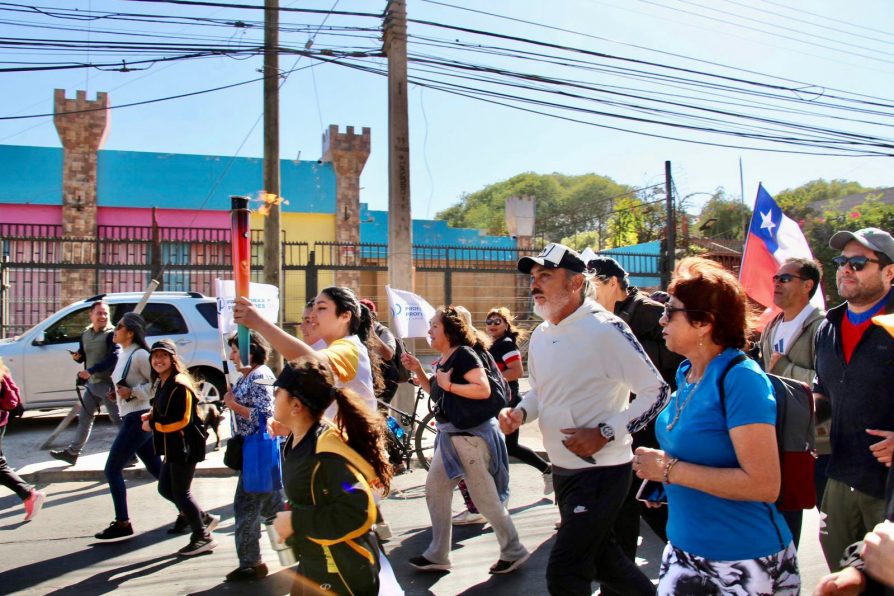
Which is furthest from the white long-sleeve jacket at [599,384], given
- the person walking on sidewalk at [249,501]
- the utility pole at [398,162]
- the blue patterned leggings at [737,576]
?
the utility pole at [398,162]

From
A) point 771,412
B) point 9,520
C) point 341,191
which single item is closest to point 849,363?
point 771,412

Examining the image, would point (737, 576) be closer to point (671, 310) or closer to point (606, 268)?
point (671, 310)

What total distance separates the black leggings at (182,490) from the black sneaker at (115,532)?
0.65 m

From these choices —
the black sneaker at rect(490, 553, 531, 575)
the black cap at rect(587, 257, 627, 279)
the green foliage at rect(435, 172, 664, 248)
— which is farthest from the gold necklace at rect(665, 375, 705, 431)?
the green foliage at rect(435, 172, 664, 248)

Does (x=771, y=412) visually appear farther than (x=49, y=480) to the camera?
No

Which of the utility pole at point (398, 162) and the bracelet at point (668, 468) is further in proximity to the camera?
the utility pole at point (398, 162)

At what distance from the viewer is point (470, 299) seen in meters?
19.2

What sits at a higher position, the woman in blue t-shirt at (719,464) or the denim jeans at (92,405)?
the woman in blue t-shirt at (719,464)

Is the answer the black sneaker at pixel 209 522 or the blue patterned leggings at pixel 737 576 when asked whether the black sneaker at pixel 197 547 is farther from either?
the blue patterned leggings at pixel 737 576

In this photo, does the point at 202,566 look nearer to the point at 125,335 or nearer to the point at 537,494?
the point at 125,335

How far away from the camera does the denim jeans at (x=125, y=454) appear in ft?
19.5

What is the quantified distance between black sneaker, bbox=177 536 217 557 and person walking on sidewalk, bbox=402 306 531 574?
1646mm

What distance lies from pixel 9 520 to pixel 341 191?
18.3 meters

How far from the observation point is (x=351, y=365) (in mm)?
3795
